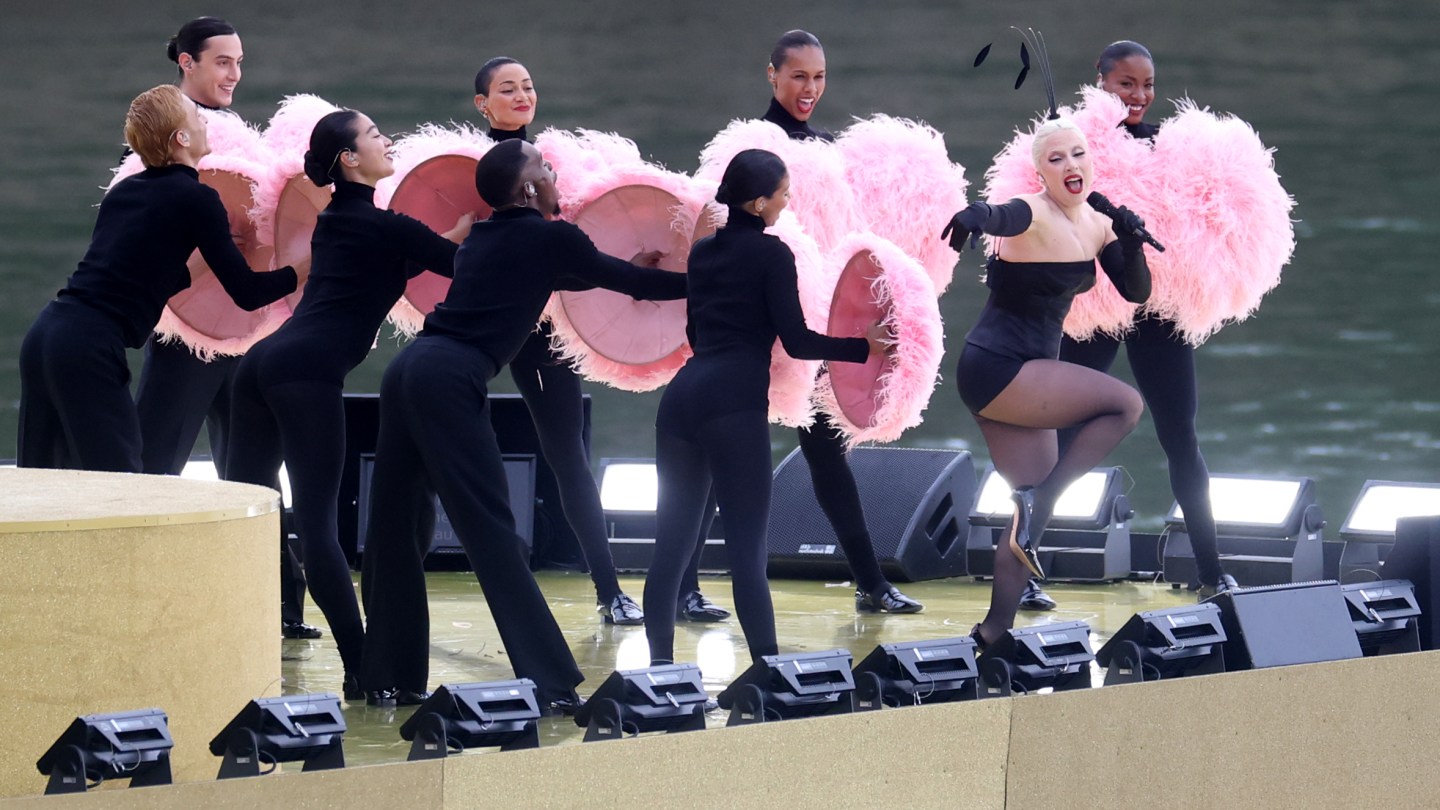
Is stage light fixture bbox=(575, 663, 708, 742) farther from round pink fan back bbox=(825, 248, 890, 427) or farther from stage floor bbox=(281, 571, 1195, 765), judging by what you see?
round pink fan back bbox=(825, 248, 890, 427)

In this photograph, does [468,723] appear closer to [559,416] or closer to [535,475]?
[559,416]

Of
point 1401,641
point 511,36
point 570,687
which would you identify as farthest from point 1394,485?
point 511,36

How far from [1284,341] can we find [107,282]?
236 inches

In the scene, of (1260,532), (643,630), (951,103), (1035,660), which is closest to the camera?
(1035,660)

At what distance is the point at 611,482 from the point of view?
710cm

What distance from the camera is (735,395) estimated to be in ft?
14.0

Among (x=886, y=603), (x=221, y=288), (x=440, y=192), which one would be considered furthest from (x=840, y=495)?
(x=221, y=288)

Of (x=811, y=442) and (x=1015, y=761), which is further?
(x=811, y=442)

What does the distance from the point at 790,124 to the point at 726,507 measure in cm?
163

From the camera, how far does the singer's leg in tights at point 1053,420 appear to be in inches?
188

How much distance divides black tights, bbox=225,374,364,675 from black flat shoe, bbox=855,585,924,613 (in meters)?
1.86

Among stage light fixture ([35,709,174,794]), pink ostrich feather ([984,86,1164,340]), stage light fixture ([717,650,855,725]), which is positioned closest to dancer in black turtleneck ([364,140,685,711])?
stage light fixture ([717,650,855,725])

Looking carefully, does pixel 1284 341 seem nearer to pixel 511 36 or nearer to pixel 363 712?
pixel 511 36

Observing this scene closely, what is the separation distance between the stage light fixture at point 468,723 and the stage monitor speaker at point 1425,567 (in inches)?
82.4
